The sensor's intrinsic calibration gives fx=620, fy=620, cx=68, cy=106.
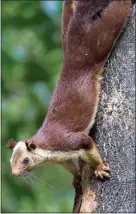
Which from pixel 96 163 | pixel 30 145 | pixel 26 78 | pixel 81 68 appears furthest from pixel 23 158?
pixel 26 78

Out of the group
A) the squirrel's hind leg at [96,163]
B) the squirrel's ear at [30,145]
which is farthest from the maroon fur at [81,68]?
the squirrel's hind leg at [96,163]

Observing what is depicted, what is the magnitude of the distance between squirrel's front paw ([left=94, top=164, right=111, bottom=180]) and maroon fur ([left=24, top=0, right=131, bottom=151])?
28cm

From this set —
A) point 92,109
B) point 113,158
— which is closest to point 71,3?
point 92,109

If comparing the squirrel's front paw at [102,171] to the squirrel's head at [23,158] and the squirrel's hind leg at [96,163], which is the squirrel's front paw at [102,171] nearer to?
the squirrel's hind leg at [96,163]

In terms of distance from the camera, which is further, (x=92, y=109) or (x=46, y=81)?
(x=46, y=81)

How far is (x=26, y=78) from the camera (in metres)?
5.87

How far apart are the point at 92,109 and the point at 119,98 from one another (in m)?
0.20

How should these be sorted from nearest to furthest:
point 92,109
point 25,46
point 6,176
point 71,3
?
1. point 92,109
2. point 71,3
3. point 6,176
4. point 25,46

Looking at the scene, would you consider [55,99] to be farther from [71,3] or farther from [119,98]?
[71,3]

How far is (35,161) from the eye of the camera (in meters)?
3.61

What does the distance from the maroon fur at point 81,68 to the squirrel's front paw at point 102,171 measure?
10.9 inches

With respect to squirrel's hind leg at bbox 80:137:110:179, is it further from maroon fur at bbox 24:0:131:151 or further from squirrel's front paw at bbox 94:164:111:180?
maroon fur at bbox 24:0:131:151

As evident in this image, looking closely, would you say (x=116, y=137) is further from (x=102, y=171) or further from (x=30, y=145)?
(x=30, y=145)

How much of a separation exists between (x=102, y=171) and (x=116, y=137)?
0.20m
